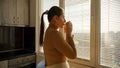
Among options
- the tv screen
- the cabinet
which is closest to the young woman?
the cabinet

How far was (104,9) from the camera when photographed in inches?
80.4

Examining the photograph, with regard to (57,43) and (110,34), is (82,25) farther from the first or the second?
(57,43)

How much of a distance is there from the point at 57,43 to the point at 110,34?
0.99 m

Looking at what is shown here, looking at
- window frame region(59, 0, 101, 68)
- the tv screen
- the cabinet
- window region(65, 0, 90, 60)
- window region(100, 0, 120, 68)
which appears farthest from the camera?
the tv screen

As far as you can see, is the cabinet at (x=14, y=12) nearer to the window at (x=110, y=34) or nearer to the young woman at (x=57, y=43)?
the young woman at (x=57, y=43)

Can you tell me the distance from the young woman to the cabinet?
174 centimetres

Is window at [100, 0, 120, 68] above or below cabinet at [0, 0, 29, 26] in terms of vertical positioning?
below

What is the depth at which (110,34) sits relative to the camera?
197 centimetres

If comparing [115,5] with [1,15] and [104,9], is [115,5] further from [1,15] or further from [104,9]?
[1,15]

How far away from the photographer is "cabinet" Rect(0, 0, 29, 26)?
283cm

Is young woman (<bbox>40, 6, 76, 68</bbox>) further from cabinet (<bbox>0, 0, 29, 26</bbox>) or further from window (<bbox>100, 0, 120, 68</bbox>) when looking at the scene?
cabinet (<bbox>0, 0, 29, 26</bbox>)

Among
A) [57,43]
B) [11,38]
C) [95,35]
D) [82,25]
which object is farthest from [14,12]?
[57,43]

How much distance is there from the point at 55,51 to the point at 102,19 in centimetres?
103

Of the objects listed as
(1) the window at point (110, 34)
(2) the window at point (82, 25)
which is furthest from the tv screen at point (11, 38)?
(1) the window at point (110, 34)
